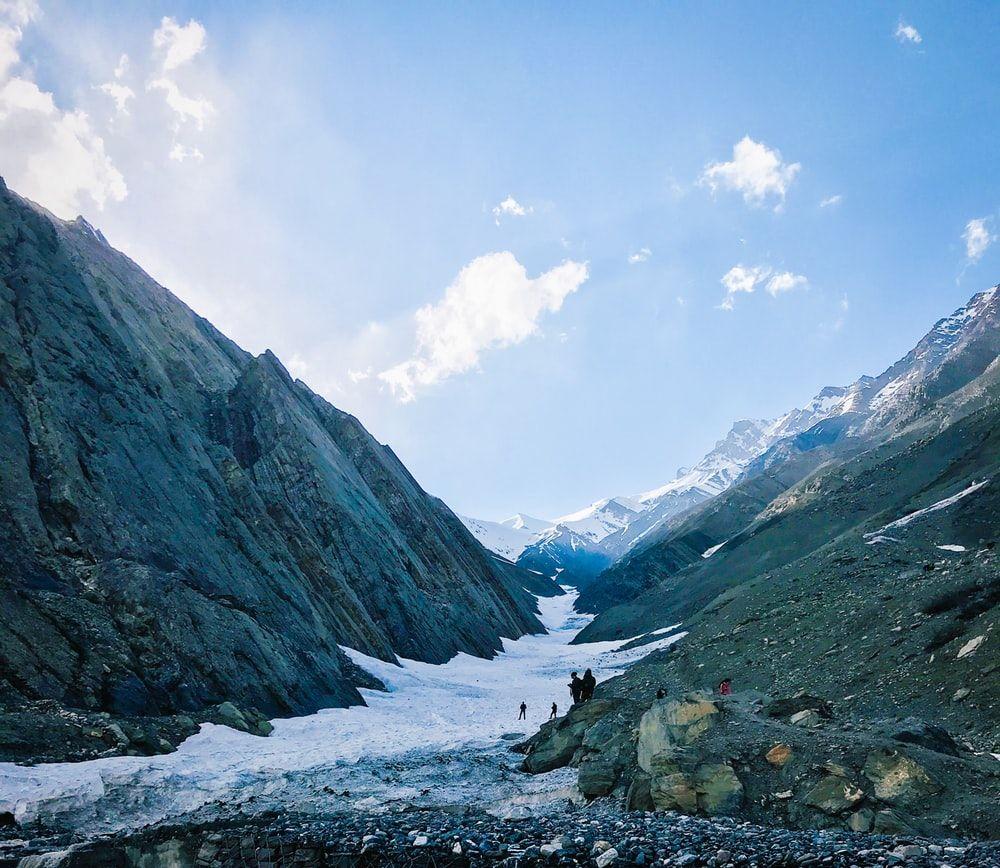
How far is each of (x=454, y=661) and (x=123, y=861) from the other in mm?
53057

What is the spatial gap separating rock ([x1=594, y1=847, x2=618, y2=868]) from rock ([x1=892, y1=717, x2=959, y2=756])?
7.68 meters

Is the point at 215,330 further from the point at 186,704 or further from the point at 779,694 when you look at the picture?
the point at 779,694

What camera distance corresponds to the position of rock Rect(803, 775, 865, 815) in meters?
11.5

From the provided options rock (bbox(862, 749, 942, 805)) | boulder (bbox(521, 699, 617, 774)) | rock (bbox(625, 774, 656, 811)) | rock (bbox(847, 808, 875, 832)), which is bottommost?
boulder (bbox(521, 699, 617, 774))

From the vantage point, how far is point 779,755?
13461 millimetres

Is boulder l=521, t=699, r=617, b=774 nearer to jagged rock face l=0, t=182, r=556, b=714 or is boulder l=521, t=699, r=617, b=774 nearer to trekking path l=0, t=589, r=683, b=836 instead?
trekking path l=0, t=589, r=683, b=836

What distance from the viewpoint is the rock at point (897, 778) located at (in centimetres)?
1112

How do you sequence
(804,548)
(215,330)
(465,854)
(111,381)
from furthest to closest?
(215,330), (804,548), (111,381), (465,854)

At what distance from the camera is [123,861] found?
11703mm

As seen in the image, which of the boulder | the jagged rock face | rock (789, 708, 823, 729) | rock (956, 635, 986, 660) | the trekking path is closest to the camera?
the trekking path

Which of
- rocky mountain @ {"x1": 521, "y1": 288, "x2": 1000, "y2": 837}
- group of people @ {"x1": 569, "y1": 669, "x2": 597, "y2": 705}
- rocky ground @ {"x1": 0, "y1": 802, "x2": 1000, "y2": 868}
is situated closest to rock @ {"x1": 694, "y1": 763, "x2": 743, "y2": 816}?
rocky mountain @ {"x1": 521, "y1": 288, "x2": 1000, "y2": 837}

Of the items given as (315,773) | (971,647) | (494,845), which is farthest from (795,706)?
(315,773)

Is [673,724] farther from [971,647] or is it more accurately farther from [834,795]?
[971,647]

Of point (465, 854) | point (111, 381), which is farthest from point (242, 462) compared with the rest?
point (465, 854)
